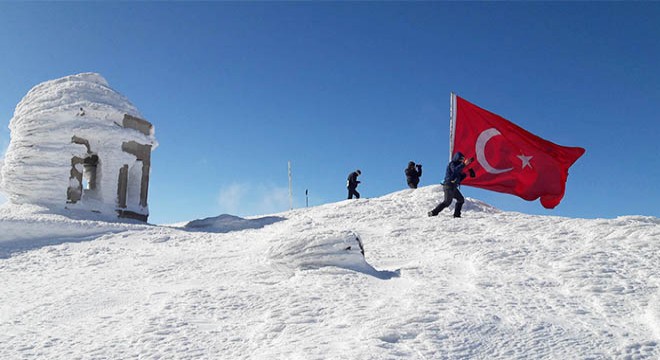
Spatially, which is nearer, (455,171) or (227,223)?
(455,171)

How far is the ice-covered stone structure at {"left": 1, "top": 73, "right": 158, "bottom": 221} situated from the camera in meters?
15.2

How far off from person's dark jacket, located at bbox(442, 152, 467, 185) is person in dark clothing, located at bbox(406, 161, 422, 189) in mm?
5909

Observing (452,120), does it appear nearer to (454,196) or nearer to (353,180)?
(454,196)

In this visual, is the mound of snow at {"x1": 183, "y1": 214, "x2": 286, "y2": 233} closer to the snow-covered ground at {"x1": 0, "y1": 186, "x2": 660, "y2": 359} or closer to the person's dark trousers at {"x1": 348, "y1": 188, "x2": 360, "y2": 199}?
the snow-covered ground at {"x1": 0, "y1": 186, "x2": 660, "y2": 359}

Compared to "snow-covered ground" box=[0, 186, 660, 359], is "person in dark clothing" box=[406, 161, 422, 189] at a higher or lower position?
higher

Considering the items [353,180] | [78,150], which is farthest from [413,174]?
[78,150]

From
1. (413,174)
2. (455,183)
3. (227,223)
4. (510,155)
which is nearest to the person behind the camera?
(455,183)

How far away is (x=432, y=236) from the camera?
9031 millimetres

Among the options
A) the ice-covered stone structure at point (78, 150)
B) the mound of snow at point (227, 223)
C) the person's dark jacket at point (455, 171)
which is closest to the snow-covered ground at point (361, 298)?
the person's dark jacket at point (455, 171)

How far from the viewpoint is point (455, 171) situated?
36.8 feet

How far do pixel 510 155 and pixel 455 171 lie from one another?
2.60 meters

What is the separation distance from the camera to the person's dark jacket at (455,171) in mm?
11188

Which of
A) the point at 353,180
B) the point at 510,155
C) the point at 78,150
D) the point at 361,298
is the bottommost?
the point at 361,298

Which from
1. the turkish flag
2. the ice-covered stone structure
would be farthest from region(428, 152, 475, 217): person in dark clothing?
the ice-covered stone structure
